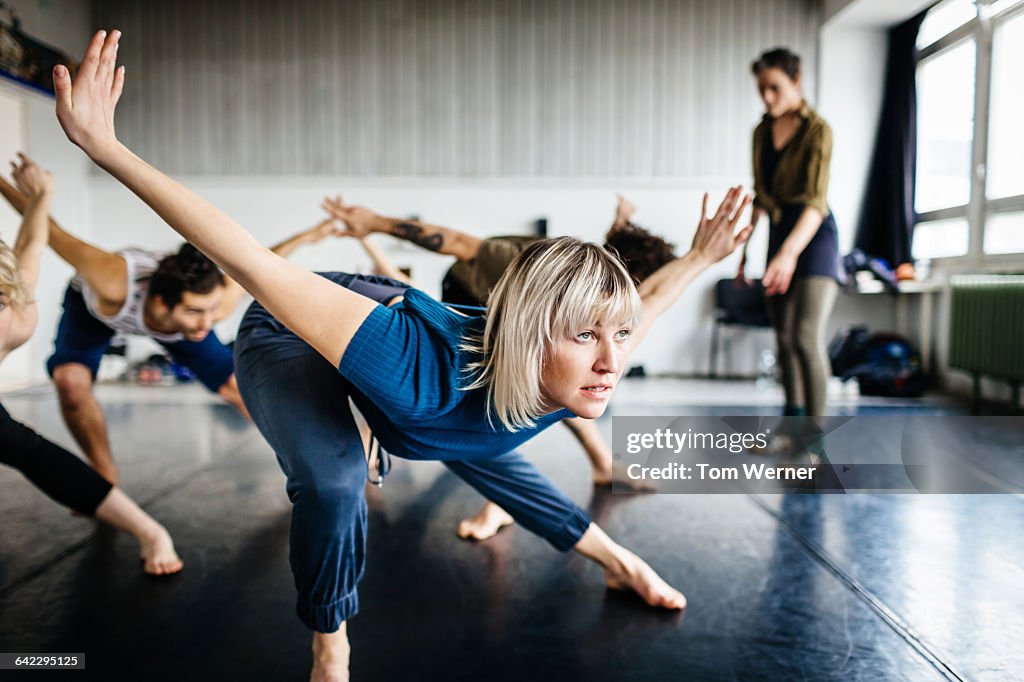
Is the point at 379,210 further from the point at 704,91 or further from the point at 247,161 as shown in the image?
the point at 704,91

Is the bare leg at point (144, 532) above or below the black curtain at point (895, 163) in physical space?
below

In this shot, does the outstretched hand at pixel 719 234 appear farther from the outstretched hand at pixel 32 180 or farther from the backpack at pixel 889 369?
the backpack at pixel 889 369

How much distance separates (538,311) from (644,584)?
2.63ft

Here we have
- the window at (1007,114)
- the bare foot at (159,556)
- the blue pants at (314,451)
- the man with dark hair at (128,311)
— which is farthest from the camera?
the window at (1007,114)

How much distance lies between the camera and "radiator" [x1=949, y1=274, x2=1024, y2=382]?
3.83 meters

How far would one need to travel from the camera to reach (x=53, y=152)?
17.7ft

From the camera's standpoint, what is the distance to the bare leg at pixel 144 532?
5.54ft

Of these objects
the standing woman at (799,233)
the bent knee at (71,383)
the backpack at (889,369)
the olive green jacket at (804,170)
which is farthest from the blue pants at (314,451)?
the backpack at (889,369)

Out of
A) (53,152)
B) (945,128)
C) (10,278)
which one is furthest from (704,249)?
(53,152)

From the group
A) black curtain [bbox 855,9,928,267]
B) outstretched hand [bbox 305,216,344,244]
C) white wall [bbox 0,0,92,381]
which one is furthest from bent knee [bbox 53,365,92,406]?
black curtain [bbox 855,9,928,267]

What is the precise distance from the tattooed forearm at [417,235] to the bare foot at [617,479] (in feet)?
2.96

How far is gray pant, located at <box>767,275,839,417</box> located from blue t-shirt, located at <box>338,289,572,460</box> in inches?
75.3

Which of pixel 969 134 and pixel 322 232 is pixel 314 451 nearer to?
pixel 322 232

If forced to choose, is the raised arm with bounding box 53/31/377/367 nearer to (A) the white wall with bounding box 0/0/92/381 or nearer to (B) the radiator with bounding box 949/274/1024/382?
(B) the radiator with bounding box 949/274/1024/382
